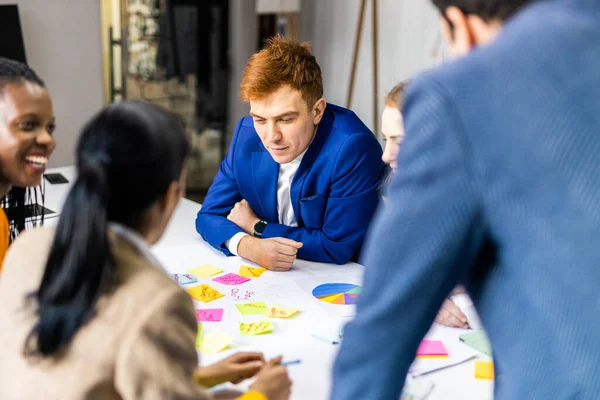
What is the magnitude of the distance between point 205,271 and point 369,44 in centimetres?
272

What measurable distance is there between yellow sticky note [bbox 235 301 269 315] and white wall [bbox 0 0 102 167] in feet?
9.57

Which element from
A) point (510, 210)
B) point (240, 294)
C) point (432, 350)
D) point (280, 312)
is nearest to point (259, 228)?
point (240, 294)

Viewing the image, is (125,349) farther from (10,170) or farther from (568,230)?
(10,170)

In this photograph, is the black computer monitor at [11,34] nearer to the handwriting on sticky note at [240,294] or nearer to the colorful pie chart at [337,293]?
the handwriting on sticky note at [240,294]

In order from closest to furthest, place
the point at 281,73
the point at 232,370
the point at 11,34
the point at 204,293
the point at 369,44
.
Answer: the point at 232,370, the point at 204,293, the point at 281,73, the point at 11,34, the point at 369,44

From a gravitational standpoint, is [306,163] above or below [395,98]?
below

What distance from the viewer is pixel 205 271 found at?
196cm

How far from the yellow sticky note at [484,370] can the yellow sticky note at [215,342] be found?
1.80 ft

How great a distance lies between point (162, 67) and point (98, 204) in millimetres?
3932

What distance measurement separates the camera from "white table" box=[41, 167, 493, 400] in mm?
1396

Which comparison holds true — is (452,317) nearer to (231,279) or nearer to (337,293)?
(337,293)

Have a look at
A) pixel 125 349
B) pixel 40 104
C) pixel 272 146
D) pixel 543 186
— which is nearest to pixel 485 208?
pixel 543 186

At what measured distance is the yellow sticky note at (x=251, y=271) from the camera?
76.4 inches

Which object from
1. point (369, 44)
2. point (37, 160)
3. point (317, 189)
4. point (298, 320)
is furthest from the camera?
point (369, 44)
